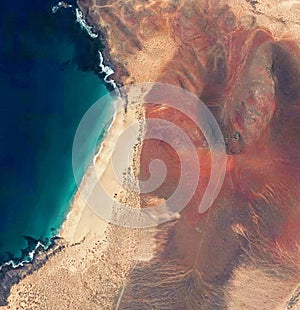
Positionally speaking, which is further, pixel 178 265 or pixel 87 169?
pixel 87 169

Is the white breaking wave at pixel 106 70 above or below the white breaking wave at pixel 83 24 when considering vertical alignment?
below

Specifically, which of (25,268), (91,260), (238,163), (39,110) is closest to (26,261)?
(25,268)

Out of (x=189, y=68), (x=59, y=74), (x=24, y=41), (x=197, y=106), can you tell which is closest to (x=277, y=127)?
(x=197, y=106)

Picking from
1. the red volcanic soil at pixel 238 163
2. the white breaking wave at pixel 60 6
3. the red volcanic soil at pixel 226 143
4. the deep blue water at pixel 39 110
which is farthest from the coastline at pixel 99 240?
the white breaking wave at pixel 60 6

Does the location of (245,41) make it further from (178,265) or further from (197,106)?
(178,265)

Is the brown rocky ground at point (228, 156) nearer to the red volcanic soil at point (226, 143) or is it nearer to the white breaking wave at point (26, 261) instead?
the red volcanic soil at point (226, 143)

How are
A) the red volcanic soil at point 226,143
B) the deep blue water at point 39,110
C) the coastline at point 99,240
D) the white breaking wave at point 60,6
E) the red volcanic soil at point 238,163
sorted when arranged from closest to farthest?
the red volcanic soil at point 238,163 < the red volcanic soil at point 226,143 < the coastline at point 99,240 < the deep blue water at point 39,110 < the white breaking wave at point 60,6

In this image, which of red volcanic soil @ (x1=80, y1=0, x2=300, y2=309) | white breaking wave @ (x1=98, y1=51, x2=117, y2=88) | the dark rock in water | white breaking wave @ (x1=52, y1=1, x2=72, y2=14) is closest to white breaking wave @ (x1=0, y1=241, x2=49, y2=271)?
the dark rock in water
